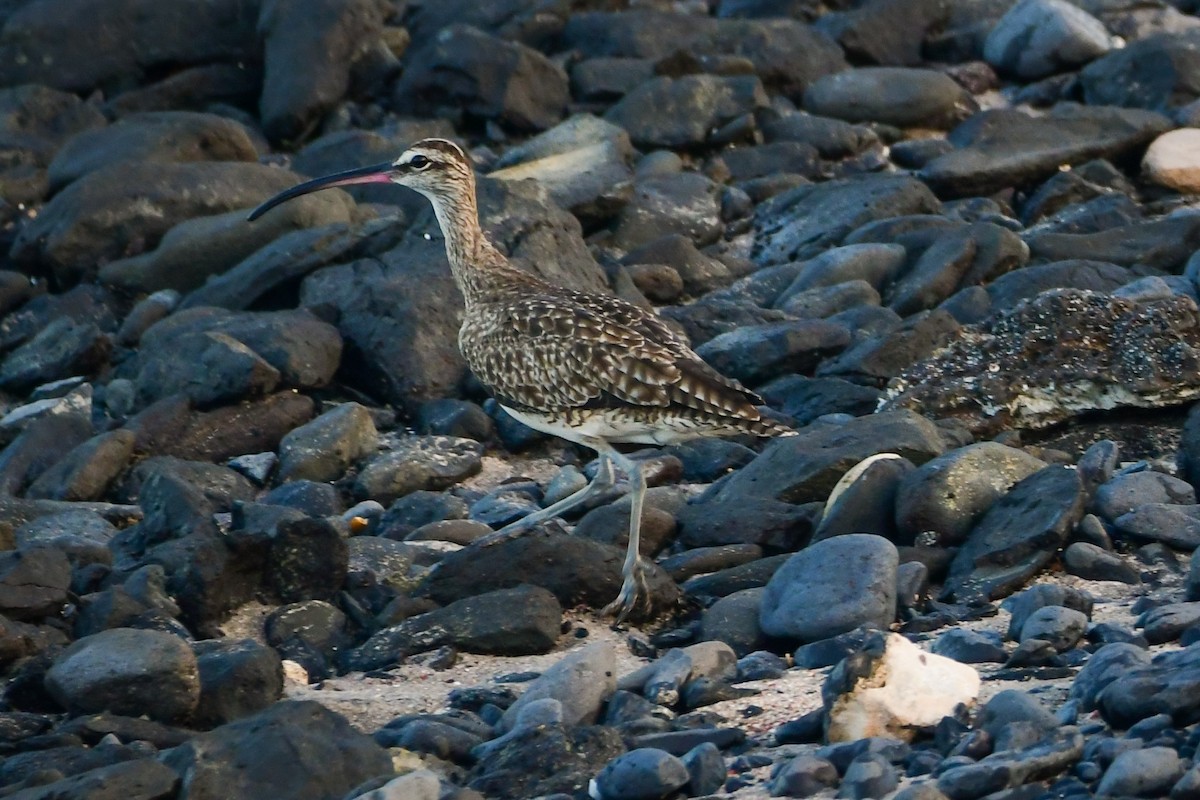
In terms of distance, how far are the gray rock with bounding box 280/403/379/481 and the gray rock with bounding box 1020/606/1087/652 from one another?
5141 mm

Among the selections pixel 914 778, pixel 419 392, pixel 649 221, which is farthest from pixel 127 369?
pixel 914 778

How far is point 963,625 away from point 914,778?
195 centimetres

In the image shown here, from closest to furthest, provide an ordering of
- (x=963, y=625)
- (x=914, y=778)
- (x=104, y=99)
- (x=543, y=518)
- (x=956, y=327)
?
1. (x=914, y=778)
2. (x=963, y=625)
3. (x=543, y=518)
4. (x=956, y=327)
5. (x=104, y=99)

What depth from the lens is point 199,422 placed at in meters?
12.1

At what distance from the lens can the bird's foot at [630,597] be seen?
8.58 m

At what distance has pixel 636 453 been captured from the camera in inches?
439

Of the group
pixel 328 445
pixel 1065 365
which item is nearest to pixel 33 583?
pixel 328 445

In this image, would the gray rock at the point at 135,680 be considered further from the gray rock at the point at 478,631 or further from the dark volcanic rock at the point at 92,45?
the dark volcanic rock at the point at 92,45

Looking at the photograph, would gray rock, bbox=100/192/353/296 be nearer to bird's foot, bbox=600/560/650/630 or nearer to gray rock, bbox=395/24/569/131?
gray rock, bbox=395/24/569/131

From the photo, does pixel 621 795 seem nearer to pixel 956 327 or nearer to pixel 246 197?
pixel 956 327

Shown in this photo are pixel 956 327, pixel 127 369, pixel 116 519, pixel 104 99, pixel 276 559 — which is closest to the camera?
pixel 276 559

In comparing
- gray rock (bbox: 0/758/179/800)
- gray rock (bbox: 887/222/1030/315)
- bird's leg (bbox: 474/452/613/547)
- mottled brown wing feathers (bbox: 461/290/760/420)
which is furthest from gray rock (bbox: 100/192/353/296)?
gray rock (bbox: 0/758/179/800)

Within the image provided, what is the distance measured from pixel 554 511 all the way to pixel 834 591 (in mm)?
2088

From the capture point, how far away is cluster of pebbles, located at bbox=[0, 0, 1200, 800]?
6.69m
